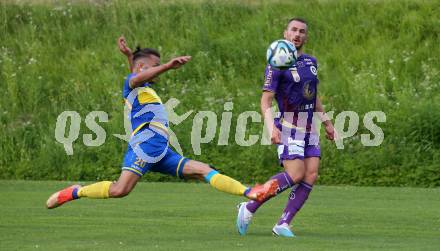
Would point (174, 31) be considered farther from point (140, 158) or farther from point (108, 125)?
point (140, 158)

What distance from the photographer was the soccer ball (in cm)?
1020

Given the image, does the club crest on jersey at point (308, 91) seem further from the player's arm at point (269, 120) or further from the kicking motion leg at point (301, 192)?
the kicking motion leg at point (301, 192)

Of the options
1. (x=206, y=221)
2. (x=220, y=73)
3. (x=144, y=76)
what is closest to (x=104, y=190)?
(x=144, y=76)

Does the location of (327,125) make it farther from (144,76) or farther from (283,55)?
(144,76)

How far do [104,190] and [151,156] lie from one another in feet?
1.89

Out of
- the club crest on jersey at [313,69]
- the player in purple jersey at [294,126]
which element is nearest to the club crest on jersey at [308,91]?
the player in purple jersey at [294,126]

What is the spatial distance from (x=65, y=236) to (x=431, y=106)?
11294mm

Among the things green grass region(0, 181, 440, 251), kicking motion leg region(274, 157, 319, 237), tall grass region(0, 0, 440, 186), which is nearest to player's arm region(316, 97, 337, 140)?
kicking motion leg region(274, 157, 319, 237)

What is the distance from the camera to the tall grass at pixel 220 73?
20.0 metres

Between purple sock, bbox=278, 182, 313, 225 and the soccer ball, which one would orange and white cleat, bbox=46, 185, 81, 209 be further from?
the soccer ball

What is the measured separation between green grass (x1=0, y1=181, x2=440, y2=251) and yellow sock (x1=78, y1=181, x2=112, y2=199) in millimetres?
364

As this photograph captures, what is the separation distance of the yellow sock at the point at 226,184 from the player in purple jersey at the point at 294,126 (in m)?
0.66

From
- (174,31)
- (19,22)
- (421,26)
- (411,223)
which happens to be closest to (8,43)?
(19,22)

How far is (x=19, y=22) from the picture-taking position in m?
27.0
